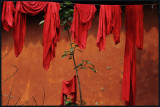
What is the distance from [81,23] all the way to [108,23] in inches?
16.1

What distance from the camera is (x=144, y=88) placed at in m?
5.58

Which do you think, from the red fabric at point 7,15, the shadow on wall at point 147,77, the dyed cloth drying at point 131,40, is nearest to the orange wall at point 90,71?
the shadow on wall at point 147,77

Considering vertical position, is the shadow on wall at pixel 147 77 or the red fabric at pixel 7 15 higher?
the red fabric at pixel 7 15

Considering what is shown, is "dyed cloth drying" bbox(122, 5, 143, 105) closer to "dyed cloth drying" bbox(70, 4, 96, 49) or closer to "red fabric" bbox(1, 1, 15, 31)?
"dyed cloth drying" bbox(70, 4, 96, 49)

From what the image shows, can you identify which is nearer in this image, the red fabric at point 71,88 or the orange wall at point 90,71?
the red fabric at point 71,88

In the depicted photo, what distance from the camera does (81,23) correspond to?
4.39 meters

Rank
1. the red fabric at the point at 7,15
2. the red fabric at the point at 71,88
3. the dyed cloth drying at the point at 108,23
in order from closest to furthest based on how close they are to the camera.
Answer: the red fabric at the point at 7,15, the dyed cloth drying at the point at 108,23, the red fabric at the point at 71,88

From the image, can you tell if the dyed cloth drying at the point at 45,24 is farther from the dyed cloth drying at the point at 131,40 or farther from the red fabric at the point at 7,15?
the dyed cloth drying at the point at 131,40

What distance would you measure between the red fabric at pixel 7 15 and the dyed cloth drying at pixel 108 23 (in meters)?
1.29

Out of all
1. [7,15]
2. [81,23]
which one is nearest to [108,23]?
[81,23]

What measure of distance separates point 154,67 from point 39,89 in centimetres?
242

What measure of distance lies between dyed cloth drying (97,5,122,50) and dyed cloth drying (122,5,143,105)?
0.61 ft

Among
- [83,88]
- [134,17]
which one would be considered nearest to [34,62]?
[83,88]

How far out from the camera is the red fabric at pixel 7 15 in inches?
161
